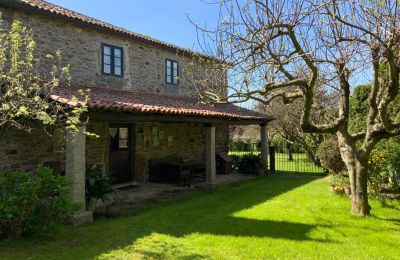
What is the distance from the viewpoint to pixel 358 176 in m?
7.27

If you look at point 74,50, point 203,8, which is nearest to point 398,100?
point 203,8

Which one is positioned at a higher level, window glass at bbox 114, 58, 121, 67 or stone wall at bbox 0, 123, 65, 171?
window glass at bbox 114, 58, 121, 67

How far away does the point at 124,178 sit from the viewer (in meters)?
11.8

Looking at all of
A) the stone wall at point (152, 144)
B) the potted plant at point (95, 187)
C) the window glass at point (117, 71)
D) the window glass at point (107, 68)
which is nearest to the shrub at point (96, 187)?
the potted plant at point (95, 187)

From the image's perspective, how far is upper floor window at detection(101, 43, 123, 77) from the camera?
11453mm

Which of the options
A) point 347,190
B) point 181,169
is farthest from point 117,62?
point 347,190

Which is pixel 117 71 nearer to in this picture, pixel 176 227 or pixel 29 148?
pixel 29 148

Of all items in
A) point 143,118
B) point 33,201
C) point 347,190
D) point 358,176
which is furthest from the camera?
A: point 347,190

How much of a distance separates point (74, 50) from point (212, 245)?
26.0ft

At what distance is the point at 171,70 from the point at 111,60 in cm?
319

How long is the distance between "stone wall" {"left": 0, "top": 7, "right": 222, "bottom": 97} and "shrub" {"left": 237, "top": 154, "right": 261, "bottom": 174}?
474cm

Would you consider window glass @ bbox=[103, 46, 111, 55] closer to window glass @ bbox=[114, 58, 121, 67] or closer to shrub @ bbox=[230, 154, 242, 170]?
window glass @ bbox=[114, 58, 121, 67]

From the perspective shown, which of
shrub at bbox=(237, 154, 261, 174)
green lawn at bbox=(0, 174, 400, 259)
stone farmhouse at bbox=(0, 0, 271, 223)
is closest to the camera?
green lawn at bbox=(0, 174, 400, 259)

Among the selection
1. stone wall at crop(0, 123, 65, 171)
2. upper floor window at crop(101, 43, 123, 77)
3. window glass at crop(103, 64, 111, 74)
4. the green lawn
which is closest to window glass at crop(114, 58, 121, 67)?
upper floor window at crop(101, 43, 123, 77)
